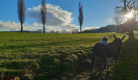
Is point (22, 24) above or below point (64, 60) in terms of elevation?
above

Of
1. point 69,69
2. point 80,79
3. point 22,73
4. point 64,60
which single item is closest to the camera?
point 22,73

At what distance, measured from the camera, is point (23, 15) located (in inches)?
1863

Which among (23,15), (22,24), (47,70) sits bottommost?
(47,70)

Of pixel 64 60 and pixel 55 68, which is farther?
pixel 64 60

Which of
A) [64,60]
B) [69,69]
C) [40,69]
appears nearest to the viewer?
[40,69]

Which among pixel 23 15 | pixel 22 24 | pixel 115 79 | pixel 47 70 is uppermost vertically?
pixel 23 15

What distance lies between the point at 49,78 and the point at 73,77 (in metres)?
1.74

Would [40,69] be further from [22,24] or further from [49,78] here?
[22,24]

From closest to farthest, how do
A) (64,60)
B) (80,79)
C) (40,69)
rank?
(80,79)
(40,69)
(64,60)

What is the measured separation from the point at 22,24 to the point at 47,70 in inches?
1871

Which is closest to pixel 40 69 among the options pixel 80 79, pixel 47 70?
pixel 47 70

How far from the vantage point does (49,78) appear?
623 cm

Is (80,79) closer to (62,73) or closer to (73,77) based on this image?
(73,77)

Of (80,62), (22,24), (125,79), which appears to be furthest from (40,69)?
(22,24)
